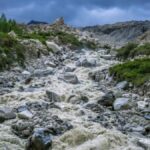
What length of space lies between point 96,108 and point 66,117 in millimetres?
2160

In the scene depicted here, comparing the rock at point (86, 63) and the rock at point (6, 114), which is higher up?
the rock at point (86, 63)

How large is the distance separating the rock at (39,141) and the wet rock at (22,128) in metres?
1.15

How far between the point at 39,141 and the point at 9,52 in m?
21.5

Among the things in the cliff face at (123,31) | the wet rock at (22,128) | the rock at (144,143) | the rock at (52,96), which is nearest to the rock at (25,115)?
the wet rock at (22,128)

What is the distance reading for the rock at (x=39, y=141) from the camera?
14.2 m

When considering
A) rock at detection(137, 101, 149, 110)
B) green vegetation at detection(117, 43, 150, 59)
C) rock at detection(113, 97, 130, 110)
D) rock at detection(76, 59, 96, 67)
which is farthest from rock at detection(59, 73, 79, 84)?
green vegetation at detection(117, 43, 150, 59)

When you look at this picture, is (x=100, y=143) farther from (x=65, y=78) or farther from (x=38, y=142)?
(x=65, y=78)

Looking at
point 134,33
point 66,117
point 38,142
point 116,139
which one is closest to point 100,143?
point 116,139

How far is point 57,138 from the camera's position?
50.2 ft

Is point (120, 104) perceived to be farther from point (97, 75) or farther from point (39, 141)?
point (97, 75)

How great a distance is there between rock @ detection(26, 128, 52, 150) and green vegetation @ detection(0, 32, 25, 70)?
16174 millimetres

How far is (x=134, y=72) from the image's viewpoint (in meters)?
26.7

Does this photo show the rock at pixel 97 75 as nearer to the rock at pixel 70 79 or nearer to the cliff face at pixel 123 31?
the rock at pixel 70 79

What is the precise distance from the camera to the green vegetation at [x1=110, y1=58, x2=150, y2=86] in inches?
984
